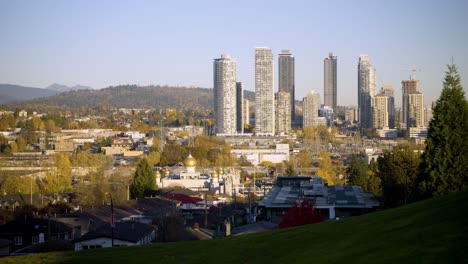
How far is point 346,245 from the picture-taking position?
10.8 meters

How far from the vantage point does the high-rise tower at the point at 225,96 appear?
139375 mm

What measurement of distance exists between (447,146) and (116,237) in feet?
30.7

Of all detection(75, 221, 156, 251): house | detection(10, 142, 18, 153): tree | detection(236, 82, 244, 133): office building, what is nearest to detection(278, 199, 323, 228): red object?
detection(75, 221, 156, 251): house

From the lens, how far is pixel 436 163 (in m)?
21.4

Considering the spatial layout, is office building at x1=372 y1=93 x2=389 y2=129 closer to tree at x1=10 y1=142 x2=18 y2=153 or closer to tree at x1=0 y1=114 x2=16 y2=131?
Answer: tree at x1=0 y1=114 x2=16 y2=131

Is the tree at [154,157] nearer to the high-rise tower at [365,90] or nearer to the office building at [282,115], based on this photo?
the office building at [282,115]

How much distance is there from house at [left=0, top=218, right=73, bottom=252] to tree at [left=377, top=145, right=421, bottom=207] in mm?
11535

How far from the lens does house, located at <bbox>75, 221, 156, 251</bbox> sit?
74.9 feet

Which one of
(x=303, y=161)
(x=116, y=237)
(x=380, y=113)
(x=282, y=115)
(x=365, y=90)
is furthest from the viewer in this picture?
(x=365, y=90)

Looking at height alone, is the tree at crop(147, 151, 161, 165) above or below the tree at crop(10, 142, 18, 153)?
below

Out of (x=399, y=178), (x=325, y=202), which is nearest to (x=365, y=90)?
(x=325, y=202)

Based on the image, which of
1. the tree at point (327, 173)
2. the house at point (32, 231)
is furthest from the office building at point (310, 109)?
the house at point (32, 231)

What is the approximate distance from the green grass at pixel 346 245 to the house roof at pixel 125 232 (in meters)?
9.59

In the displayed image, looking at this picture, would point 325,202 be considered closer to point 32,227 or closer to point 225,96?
point 32,227
